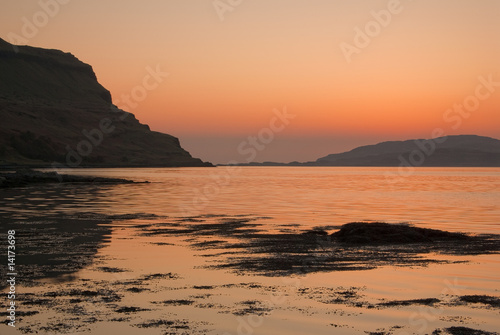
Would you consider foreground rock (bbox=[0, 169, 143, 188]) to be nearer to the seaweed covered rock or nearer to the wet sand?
the wet sand

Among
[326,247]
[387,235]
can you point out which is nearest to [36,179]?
[387,235]

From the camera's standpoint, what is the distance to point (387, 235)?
84.9 ft

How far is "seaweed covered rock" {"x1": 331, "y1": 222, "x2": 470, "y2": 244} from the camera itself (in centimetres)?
2545

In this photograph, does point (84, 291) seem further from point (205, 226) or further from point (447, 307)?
point (205, 226)

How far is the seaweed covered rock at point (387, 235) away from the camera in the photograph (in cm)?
2545

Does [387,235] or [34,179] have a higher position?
[34,179]

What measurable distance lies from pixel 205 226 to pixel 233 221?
351cm

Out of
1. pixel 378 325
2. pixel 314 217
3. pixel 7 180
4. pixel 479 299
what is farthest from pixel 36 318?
pixel 7 180

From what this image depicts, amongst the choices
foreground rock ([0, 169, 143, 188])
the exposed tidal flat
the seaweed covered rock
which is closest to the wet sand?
the exposed tidal flat

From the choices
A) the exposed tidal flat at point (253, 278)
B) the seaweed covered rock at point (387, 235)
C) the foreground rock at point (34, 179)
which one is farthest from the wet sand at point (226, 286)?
the foreground rock at point (34, 179)

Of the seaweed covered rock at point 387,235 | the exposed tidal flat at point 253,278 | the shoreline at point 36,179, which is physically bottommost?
the exposed tidal flat at point 253,278

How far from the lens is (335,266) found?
19094 mm

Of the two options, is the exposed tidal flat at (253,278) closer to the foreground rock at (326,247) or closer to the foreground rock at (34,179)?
the foreground rock at (326,247)

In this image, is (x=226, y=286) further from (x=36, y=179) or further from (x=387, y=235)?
(x=36, y=179)
